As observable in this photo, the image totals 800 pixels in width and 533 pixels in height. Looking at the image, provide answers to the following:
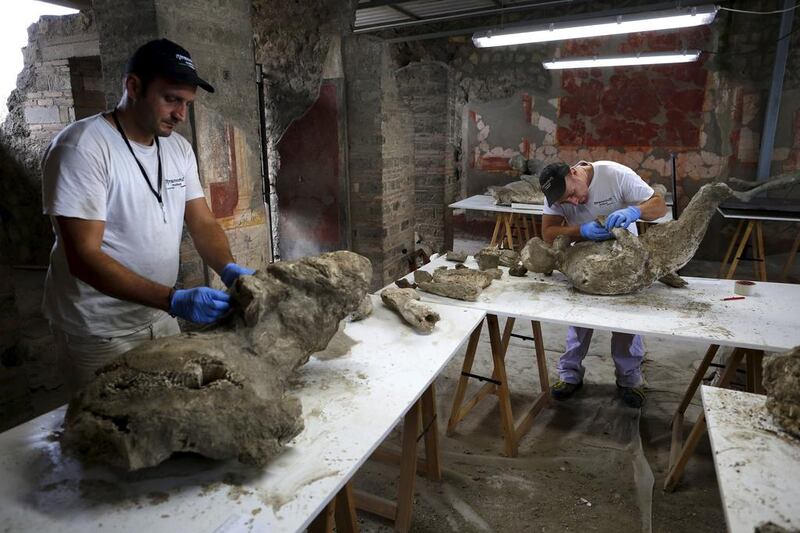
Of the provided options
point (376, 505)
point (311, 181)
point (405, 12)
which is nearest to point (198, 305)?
point (376, 505)

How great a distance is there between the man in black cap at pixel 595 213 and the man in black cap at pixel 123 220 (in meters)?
2.24

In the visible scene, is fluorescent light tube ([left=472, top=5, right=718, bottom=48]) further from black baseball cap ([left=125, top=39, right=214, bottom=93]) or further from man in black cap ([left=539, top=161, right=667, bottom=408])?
black baseball cap ([left=125, top=39, right=214, bottom=93])

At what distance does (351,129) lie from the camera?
567 centimetres

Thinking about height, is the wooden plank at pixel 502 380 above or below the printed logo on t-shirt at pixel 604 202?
below

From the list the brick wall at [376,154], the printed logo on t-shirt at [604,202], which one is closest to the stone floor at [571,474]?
the printed logo on t-shirt at [604,202]

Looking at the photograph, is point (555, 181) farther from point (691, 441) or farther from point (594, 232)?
point (691, 441)

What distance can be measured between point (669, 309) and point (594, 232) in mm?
680

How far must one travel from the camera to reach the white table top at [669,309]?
99.7 inches

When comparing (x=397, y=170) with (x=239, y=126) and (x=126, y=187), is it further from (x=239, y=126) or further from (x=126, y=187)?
(x=126, y=187)

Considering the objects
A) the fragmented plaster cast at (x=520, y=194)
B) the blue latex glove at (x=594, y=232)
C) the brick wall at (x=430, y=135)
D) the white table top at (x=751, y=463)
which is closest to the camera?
the white table top at (x=751, y=463)

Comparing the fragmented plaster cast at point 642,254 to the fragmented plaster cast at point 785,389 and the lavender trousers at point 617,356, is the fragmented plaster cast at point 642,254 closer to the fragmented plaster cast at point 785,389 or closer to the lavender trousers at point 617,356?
the lavender trousers at point 617,356

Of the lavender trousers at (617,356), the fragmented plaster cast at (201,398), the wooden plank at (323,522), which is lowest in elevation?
the lavender trousers at (617,356)

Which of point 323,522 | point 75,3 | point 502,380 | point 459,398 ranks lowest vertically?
point 459,398

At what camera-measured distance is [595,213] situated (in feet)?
11.9
